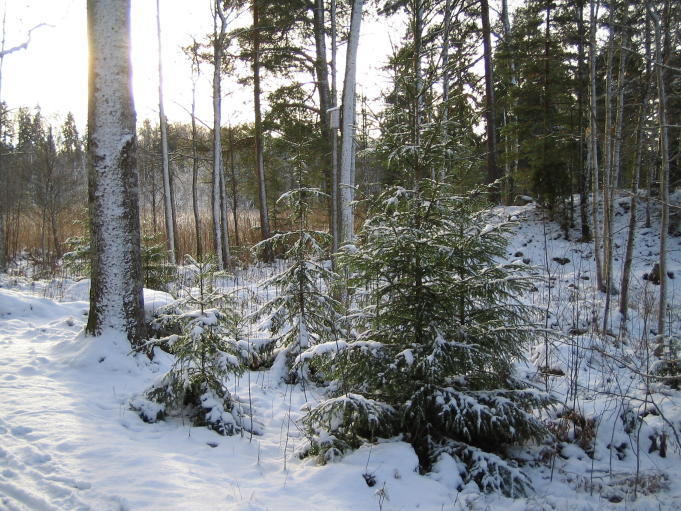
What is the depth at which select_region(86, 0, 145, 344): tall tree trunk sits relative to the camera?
14.6 feet

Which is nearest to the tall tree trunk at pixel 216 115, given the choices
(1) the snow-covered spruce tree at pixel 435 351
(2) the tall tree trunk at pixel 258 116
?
(2) the tall tree trunk at pixel 258 116

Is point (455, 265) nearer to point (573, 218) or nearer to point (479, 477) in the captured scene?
point (479, 477)

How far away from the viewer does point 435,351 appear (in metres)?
3.09

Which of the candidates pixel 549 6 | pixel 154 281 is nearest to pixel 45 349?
pixel 154 281

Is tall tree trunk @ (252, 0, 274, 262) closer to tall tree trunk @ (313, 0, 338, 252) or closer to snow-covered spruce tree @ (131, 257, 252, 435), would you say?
tall tree trunk @ (313, 0, 338, 252)

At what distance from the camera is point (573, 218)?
46.4 feet

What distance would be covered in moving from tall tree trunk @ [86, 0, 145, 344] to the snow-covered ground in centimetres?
39

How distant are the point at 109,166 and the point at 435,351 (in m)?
3.97

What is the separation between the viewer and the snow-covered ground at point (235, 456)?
2.45 meters

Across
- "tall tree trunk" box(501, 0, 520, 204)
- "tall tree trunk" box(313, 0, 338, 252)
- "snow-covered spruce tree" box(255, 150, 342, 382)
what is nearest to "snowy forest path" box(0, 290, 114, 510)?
"snow-covered spruce tree" box(255, 150, 342, 382)

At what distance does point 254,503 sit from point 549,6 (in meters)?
15.8

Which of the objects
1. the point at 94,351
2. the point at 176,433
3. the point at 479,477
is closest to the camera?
the point at 479,477

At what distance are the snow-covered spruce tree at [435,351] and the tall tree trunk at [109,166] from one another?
2625mm

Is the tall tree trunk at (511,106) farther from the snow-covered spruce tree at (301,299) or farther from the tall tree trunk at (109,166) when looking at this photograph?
the tall tree trunk at (109,166)
